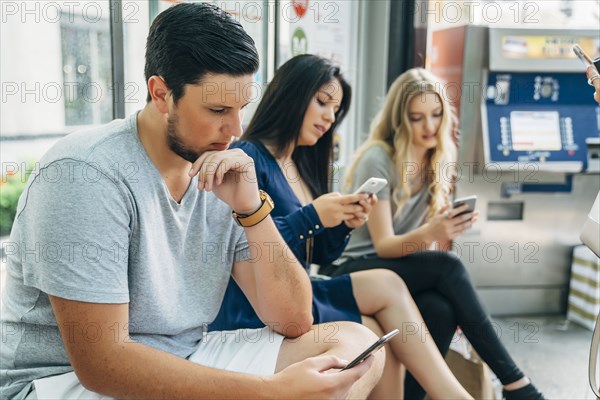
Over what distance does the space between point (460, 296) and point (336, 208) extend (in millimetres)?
582

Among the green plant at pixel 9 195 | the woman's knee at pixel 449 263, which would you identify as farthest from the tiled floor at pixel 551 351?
the green plant at pixel 9 195

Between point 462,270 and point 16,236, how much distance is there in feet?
5.01

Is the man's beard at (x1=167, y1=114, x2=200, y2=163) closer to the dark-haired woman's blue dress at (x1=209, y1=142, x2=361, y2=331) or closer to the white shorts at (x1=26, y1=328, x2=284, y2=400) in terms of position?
the white shorts at (x1=26, y1=328, x2=284, y2=400)

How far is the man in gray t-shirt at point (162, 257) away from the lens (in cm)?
119

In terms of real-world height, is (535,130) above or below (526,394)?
above

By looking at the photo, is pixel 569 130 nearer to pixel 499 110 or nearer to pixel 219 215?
pixel 499 110

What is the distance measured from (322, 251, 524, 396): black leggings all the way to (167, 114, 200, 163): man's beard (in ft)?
3.68

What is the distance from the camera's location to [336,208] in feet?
6.55

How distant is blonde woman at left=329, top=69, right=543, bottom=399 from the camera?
2.19m

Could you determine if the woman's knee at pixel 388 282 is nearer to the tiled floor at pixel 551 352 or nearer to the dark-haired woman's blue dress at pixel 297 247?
the dark-haired woman's blue dress at pixel 297 247

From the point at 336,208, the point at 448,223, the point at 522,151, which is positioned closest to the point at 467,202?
the point at 448,223

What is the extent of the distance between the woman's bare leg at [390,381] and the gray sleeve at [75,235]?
945mm

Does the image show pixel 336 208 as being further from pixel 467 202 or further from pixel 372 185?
pixel 467 202

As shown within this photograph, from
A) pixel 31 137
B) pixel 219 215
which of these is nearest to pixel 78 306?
pixel 219 215
